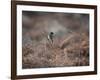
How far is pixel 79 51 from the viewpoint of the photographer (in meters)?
2.10

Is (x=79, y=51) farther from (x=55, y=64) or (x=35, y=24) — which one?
(x=35, y=24)

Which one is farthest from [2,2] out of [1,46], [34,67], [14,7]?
[34,67]

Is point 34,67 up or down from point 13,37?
down

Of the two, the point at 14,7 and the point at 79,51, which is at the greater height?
the point at 14,7

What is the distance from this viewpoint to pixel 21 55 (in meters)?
1.90

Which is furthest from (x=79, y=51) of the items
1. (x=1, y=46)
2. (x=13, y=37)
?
(x=1, y=46)

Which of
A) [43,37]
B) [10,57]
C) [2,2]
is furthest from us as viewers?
[43,37]

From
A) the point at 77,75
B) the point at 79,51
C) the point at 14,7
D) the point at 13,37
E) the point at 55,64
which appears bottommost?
the point at 77,75

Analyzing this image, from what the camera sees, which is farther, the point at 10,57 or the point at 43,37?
the point at 43,37

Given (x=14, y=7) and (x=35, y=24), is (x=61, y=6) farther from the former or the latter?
(x=14, y=7)

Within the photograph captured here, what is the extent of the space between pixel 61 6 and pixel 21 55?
2.19ft

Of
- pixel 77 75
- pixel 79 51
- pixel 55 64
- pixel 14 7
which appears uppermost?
pixel 14 7

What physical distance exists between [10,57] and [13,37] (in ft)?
0.65

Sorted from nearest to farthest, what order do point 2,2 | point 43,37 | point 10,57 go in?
1. point 2,2
2. point 10,57
3. point 43,37
